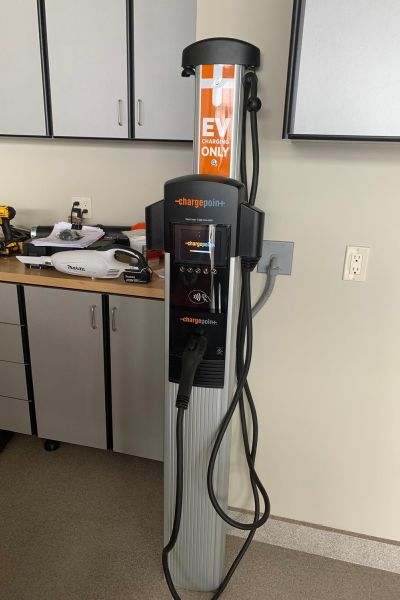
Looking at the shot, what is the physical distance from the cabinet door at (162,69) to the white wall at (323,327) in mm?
659

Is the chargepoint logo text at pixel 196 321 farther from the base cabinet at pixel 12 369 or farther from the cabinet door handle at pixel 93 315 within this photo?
the base cabinet at pixel 12 369

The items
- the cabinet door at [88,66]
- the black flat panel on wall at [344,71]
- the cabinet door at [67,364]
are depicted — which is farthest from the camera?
the cabinet door at [88,66]

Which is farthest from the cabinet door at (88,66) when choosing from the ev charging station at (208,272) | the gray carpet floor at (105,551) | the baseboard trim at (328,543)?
the baseboard trim at (328,543)

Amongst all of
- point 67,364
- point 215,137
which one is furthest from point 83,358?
point 215,137

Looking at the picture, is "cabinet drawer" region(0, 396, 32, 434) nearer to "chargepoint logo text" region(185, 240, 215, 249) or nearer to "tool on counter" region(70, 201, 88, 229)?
"tool on counter" region(70, 201, 88, 229)

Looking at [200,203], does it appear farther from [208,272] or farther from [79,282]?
[79,282]

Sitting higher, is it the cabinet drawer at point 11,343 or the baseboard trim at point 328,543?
the cabinet drawer at point 11,343

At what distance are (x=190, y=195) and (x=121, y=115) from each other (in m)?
1.13

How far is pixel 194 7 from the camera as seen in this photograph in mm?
1754

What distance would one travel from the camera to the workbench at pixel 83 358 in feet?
5.51

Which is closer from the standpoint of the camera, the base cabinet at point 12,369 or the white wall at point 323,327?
the white wall at point 323,327

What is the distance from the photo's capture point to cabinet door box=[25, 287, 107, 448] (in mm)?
1727

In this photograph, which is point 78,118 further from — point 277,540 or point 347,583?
point 347,583

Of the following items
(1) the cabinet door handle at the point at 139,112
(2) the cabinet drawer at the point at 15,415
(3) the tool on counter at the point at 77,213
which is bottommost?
(2) the cabinet drawer at the point at 15,415
